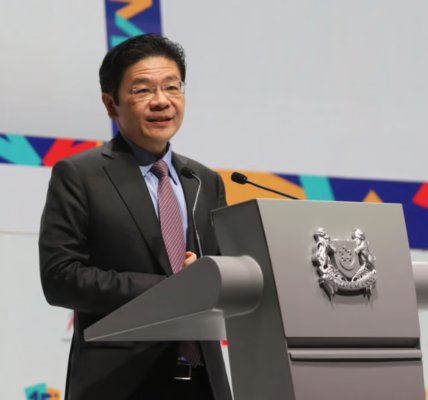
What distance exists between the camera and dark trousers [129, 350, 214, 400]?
1.67 m

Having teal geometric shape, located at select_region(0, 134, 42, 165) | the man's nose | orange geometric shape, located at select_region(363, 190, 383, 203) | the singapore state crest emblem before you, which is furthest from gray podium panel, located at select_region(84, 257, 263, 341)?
orange geometric shape, located at select_region(363, 190, 383, 203)

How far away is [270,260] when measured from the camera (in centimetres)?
112

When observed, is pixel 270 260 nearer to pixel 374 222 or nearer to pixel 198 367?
pixel 374 222

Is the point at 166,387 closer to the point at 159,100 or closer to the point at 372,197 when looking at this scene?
the point at 159,100

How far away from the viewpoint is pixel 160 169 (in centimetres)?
194

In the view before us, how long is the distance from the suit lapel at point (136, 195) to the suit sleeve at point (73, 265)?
89 mm

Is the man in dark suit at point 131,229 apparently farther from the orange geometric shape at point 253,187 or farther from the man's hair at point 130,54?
the orange geometric shape at point 253,187

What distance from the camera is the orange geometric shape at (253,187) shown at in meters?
2.95

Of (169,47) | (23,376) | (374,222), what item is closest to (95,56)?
(169,47)

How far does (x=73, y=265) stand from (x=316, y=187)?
63.2 inches

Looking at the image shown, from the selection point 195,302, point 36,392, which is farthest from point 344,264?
point 36,392

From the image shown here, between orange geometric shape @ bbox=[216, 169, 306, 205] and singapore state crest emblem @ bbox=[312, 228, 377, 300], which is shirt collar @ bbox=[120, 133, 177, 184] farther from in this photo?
orange geometric shape @ bbox=[216, 169, 306, 205]

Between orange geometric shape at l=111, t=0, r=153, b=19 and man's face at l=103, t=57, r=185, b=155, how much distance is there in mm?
949

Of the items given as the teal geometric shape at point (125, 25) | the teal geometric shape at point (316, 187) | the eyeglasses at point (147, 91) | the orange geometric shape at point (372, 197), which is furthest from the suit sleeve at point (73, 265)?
the orange geometric shape at point (372, 197)
